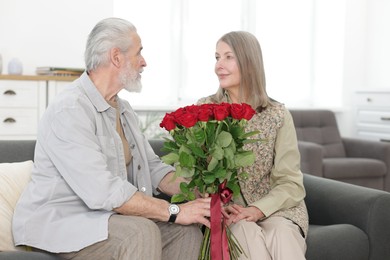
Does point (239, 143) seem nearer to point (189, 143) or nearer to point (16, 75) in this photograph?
point (189, 143)

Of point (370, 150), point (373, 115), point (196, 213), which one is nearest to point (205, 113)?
point (196, 213)

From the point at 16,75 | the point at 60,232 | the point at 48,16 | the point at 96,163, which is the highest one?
the point at 48,16

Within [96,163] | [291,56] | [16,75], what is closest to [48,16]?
[16,75]

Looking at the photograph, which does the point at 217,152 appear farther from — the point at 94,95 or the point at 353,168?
the point at 353,168

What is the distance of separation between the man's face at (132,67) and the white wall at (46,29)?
292cm

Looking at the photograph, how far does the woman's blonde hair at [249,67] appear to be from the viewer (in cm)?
279

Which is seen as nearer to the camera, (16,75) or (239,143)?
(239,143)

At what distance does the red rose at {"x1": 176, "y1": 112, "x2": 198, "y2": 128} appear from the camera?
2.04 m

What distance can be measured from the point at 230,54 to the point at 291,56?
396 centimetres

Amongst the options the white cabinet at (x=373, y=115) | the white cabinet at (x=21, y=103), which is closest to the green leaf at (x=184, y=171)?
the white cabinet at (x=21, y=103)

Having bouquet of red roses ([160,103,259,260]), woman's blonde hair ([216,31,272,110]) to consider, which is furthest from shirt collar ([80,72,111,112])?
woman's blonde hair ([216,31,272,110])

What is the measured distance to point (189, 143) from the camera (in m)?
2.12

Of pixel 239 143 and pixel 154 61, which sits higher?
pixel 154 61

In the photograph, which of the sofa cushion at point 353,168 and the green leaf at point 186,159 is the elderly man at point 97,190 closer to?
the green leaf at point 186,159
